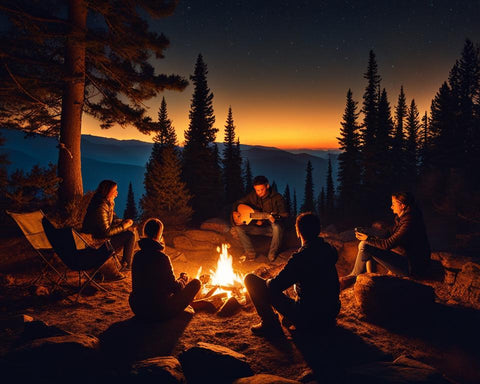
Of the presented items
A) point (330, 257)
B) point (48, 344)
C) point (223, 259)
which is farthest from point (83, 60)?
point (330, 257)

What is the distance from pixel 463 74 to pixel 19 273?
130 ft

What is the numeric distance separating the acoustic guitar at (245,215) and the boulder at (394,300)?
3.36 meters

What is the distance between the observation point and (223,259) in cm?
600

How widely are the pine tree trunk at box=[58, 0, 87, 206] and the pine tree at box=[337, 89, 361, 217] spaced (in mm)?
34858

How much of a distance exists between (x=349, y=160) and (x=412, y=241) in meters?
36.9

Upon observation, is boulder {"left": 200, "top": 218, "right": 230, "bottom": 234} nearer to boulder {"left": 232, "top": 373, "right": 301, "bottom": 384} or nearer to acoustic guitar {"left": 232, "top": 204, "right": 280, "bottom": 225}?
acoustic guitar {"left": 232, "top": 204, "right": 280, "bottom": 225}

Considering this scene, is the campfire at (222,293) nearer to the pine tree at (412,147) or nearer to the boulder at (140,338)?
the boulder at (140,338)

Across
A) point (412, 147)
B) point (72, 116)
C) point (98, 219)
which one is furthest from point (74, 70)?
point (412, 147)

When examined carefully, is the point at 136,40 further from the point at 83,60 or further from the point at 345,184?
the point at 345,184

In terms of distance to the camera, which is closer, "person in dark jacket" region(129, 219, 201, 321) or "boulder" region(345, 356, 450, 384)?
"boulder" region(345, 356, 450, 384)

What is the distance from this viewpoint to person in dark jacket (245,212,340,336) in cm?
311

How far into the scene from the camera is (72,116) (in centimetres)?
773

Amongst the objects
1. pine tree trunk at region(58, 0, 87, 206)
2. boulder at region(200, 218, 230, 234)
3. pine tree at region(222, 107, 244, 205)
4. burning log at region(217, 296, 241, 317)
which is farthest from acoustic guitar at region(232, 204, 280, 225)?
pine tree at region(222, 107, 244, 205)

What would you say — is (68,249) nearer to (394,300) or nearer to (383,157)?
(394,300)
